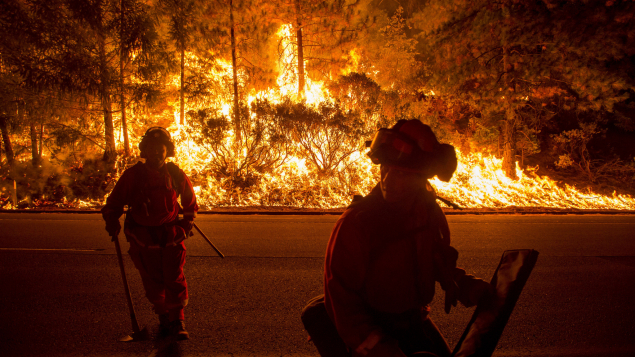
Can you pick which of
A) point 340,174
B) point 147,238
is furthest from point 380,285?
point 340,174

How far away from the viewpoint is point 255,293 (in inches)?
177

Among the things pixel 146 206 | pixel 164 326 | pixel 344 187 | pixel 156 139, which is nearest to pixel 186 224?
pixel 146 206

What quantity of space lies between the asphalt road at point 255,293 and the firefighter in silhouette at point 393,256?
1.93 m

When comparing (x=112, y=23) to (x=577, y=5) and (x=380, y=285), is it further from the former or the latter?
(x=380, y=285)

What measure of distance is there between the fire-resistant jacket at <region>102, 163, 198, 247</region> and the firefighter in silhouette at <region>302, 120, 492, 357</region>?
220cm

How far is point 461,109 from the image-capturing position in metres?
18.3

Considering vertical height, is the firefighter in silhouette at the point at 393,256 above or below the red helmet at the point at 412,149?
below

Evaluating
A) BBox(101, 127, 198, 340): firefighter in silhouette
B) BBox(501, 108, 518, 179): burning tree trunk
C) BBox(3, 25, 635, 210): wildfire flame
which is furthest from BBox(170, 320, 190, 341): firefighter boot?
BBox(501, 108, 518, 179): burning tree trunk

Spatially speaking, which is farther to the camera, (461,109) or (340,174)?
(461,109)

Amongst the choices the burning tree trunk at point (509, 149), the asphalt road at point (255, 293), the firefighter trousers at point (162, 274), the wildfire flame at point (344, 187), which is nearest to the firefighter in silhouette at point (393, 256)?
the asphalt road at point (255, 293)

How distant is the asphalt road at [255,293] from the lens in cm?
333

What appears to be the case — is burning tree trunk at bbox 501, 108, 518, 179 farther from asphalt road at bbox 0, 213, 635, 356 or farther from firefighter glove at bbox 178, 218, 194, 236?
firefighter glove at bbox 178, 218, 194, 236

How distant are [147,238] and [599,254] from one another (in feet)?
23.7

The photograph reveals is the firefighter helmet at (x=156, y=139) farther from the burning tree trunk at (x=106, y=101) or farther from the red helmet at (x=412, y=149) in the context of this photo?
the burning tree trunk at (x=106, y=101)
